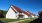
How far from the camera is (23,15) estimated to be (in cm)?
2905

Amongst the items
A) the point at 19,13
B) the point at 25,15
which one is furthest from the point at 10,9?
the point at 25,15

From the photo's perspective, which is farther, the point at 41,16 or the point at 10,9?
the point at 10,9

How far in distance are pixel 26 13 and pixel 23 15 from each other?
170 cm

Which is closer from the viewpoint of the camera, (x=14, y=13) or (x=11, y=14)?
(x=11, y=14)

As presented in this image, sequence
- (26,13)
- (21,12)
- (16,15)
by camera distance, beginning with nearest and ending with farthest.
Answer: (16,15), (21,12), (26,13)

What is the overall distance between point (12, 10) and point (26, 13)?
460 cm

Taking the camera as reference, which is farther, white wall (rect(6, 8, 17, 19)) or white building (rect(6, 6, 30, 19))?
white building (rect(6, 6, 30, 19))

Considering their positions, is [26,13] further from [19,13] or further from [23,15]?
[19,13]

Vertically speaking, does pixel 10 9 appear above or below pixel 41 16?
above

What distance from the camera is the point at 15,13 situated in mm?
26594

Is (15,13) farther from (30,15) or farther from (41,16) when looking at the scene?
(41,16)

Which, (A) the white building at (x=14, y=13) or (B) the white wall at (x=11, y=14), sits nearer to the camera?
(B) the white wall at (x=11, y=14)

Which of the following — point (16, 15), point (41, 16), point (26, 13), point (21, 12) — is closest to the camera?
point (41, 16)

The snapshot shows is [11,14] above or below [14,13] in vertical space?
below
